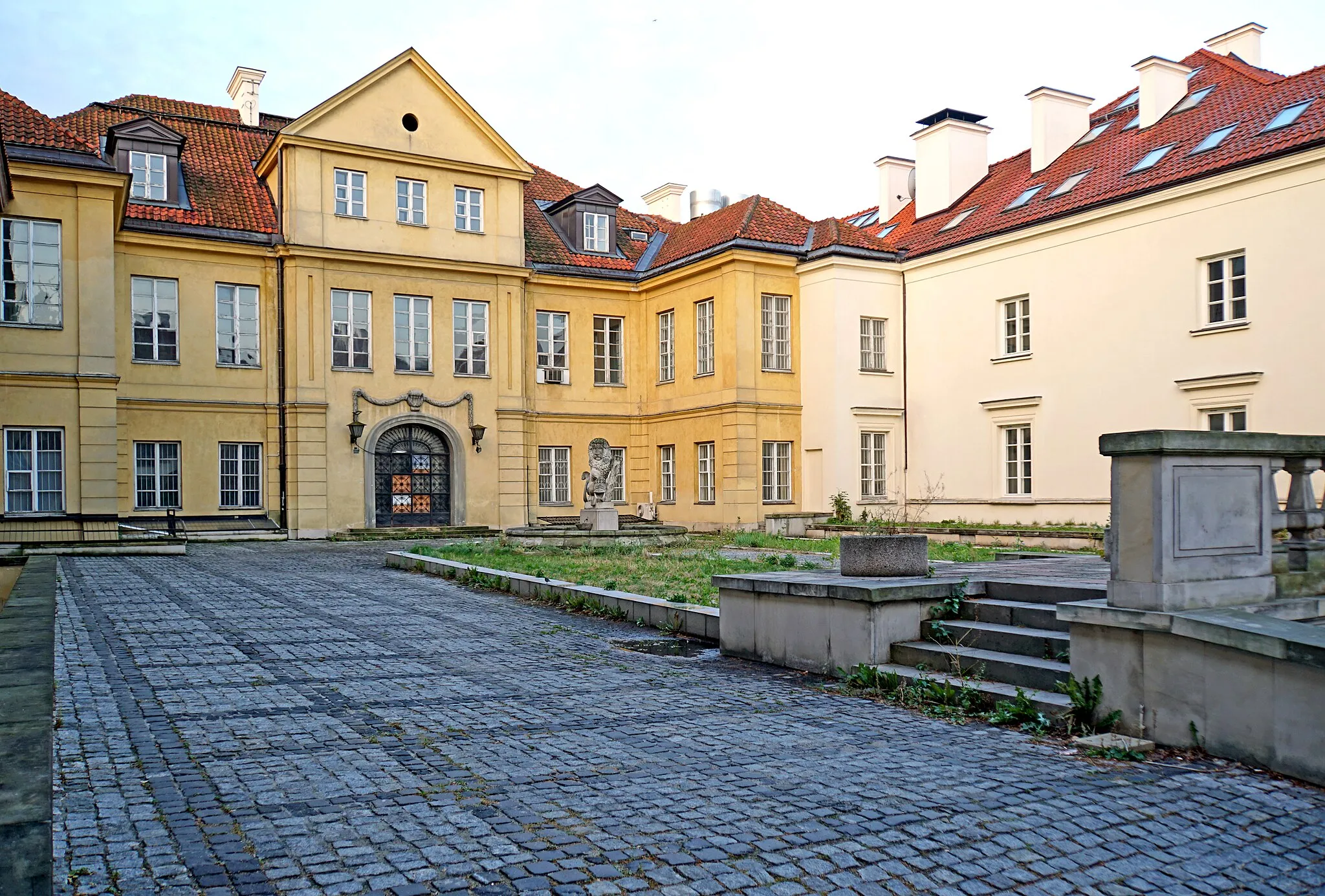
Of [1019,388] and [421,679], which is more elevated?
[1019,388]

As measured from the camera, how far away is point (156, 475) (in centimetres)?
2777

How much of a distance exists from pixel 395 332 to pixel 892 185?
59.9 ft

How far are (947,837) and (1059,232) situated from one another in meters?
24.4

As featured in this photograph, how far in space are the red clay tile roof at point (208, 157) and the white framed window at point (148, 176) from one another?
511mm

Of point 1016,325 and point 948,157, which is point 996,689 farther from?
point 948,157

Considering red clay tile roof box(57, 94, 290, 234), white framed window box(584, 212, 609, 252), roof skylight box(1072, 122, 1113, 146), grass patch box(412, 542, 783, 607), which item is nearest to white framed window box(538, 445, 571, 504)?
white framed window box(584, 212, 609, 252)

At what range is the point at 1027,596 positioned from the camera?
851cm

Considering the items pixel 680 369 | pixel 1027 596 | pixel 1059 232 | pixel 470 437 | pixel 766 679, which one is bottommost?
pixel 766 679

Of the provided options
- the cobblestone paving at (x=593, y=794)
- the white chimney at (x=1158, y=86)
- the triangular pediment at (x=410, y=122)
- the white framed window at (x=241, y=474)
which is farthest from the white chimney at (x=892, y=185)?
the cobblestone paving at (x=593, y=794)

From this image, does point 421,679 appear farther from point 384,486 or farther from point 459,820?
point 384,486

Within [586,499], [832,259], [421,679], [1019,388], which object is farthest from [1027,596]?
[832,259]

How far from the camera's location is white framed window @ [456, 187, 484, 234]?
31406 mm

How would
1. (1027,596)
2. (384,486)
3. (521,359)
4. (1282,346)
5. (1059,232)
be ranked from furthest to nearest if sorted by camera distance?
(521,359) → (384,486) → (1059,232) → (1282,346) → (1027,596)

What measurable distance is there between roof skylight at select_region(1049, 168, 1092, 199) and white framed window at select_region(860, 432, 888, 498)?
26.1 feet
